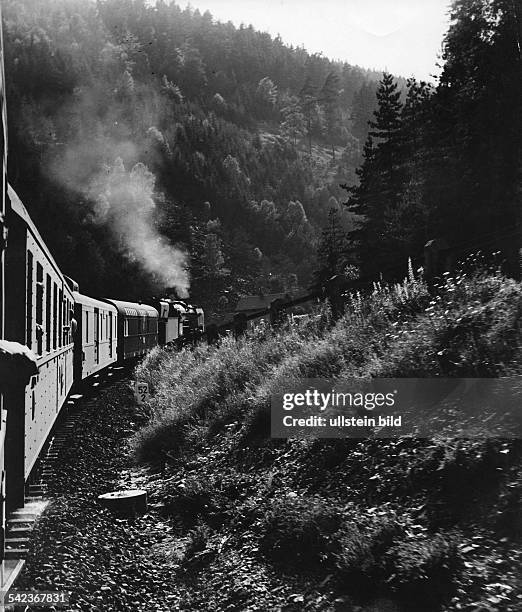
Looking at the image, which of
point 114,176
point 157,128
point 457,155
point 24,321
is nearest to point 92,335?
point 24,321

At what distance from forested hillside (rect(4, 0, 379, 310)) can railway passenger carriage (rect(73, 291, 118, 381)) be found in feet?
8.00

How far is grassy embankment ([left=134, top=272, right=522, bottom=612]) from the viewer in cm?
349

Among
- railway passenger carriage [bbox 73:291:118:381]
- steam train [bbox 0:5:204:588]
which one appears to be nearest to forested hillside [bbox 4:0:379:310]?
railway passenger carriage [bbox 73:291:118:381]

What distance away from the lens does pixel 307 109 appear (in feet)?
67.1

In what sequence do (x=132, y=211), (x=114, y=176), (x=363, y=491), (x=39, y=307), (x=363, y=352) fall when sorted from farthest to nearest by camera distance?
(x=132, y=211), (x=114, y=176), (x=363, y=352), (x=39, y=307), (x=363, y=491)

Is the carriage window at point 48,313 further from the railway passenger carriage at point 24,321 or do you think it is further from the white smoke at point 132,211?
the white smoke at point 132,211

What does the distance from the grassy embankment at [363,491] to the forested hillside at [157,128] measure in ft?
16.4

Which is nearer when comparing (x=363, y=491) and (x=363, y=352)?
(x=363, y=491)

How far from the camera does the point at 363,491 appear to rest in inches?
183

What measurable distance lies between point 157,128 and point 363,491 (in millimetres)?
21602

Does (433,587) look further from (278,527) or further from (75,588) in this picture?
(75,588)

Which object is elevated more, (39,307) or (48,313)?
(48,313)

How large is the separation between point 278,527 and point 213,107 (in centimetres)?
1512

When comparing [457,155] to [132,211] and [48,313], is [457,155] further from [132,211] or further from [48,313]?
[48,313]
